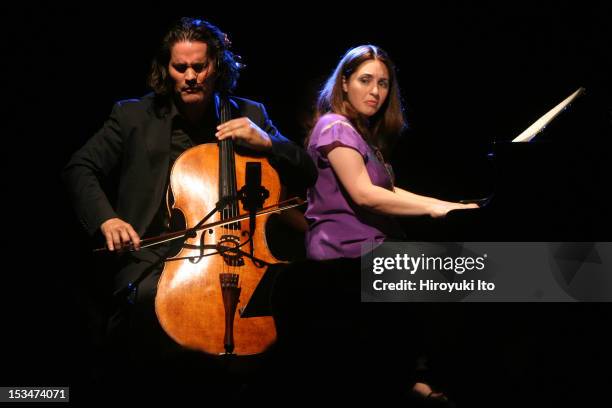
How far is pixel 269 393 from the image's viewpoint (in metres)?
2.41

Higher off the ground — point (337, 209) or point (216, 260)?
point (337, 209)

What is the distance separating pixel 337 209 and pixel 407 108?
95cm

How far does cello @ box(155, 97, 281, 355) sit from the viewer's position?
2.23 m

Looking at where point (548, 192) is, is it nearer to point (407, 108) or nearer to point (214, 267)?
point (214, 267)

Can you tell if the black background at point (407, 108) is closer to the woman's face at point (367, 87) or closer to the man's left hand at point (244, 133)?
the woman's face at point (367, 87)

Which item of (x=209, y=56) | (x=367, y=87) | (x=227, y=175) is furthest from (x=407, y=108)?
(x=227, y=175)

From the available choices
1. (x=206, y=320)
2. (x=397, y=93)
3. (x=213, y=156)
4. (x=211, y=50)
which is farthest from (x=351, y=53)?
(x=206, y=320)

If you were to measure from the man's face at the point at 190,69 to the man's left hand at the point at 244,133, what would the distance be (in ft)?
0.88

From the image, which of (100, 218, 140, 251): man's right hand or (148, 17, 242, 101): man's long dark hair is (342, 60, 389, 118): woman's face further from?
(100, 218, 140, 251): man's right hand

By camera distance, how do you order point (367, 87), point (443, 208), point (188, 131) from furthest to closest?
point (367, 87), point (188, 131), point (443, 208)

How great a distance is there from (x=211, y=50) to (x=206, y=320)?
1057 millimetres

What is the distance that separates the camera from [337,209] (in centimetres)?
271

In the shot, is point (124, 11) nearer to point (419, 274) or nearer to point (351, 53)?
point (351, 53)

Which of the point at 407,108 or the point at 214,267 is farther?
the point at 407,108
